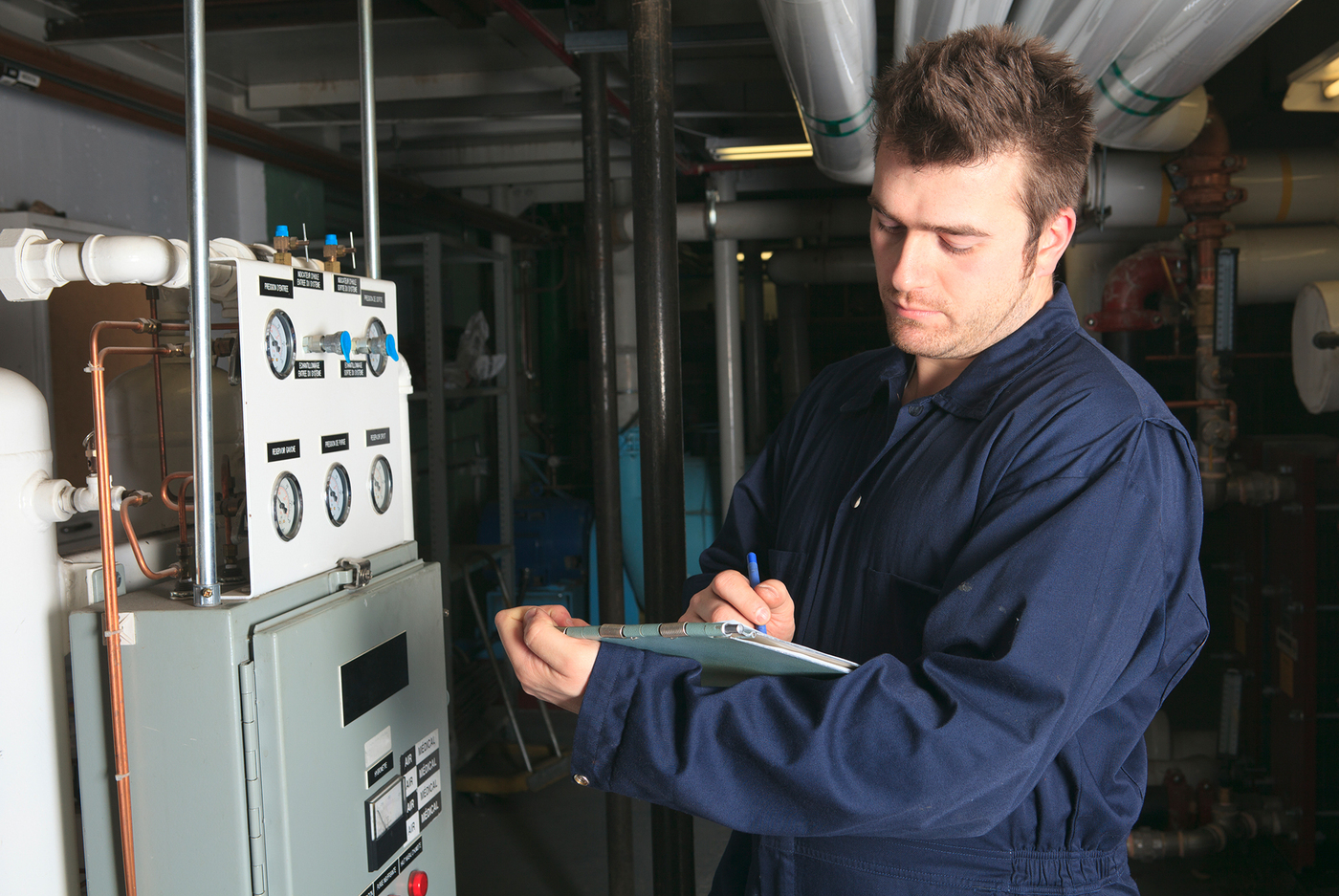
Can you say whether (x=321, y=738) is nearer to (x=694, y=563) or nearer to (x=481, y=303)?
(x=694, y=563)

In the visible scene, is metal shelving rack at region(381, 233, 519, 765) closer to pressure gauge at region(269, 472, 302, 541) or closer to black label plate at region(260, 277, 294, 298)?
pressure gauge at region(269, 472, 302, 541)

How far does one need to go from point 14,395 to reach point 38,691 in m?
0.39

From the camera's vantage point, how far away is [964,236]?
101 cm

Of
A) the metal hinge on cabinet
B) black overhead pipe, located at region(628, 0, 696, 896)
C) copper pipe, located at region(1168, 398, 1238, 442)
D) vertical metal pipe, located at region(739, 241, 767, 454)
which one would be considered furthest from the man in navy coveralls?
vertical metal pipe, located at region(739, 241, 767, 454)

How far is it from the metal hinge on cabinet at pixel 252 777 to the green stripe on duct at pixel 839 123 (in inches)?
73.1

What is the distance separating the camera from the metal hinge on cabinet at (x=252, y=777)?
122cm

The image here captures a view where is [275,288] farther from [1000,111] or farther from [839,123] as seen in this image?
[839,123]

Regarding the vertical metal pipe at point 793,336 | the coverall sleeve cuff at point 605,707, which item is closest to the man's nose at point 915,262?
the coverall sleeve cuff at point 605,707

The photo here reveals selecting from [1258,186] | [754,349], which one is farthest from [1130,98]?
[754,349]

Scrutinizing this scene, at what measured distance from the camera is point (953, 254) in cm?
102

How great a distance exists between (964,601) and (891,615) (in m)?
0.17

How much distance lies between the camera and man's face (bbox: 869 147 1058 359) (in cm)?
99

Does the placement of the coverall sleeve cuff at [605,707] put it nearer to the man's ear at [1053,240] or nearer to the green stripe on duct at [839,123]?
the man's ear at [1053,240]

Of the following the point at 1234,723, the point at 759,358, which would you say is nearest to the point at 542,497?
the point at 759,358
